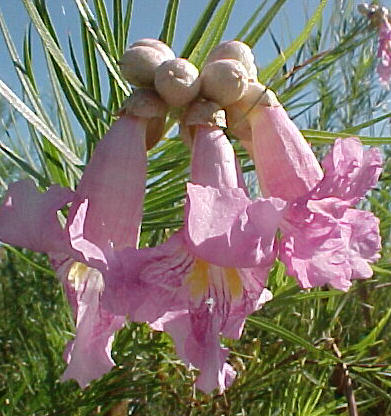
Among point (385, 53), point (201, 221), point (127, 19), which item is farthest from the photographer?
point (385, 53)

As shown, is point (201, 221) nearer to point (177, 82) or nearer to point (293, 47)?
point (177, 82)

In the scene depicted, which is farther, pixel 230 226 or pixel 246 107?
pixel 246 107

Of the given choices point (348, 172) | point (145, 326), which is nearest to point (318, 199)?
point (348, 172)

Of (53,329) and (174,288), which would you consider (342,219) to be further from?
(53,329)

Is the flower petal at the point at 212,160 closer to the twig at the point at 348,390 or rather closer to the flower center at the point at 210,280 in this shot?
the flower center at the point at 210,280

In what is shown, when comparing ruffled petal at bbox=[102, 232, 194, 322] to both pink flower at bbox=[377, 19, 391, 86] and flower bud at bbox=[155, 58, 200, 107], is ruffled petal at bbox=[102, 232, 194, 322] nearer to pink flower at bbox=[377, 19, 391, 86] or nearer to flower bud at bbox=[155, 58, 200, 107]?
flower bud at bbox=[155, 58, 200, 107]

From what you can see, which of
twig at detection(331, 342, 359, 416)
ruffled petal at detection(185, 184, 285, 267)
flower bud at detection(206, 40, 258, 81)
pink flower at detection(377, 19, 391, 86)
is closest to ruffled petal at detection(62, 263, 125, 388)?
ruffled petal at detection(185, 184, 285, 267)

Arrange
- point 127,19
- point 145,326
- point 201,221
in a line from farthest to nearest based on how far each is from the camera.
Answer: point 145,326 < point 127,19 < point 201,221

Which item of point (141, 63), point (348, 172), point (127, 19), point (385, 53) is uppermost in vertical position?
point (385, 53)
